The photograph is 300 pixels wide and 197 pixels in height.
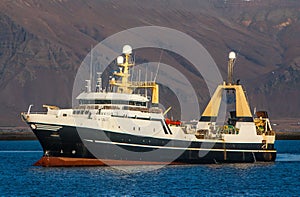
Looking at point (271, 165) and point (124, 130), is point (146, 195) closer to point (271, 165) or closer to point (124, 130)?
point (124, 130)

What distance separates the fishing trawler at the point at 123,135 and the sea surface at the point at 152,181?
3.84ft

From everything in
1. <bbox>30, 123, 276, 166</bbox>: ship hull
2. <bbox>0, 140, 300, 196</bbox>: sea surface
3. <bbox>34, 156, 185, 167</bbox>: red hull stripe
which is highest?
<bbox>30, 123, 276, 166</bbox>: ship hull

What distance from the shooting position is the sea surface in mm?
59125

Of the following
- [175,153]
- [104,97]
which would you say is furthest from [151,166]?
[104,97]

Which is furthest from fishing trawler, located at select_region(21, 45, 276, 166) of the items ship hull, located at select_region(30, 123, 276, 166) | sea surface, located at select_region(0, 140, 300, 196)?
sea surface, located at select_region(0, 140, 300, 196)

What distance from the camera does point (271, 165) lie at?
83.9m

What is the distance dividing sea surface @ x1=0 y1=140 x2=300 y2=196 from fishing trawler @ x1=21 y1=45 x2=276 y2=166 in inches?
46.0

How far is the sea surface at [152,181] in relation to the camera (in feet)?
194

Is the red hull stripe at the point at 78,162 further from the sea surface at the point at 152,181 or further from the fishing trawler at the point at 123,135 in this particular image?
the sea surface at the point at 152,181

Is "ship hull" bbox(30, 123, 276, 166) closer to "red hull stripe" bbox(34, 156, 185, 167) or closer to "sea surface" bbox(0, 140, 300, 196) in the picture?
"red hull stripe" bbox(34, 156, 185, 167)

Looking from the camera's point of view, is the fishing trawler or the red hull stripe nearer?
the fishing trawler

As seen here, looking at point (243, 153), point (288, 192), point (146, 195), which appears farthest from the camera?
point (243, 153)

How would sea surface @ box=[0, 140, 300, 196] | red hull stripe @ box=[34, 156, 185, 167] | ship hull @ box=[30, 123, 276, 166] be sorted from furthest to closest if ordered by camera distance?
red hull stripe @ box=[34, 156, 185, 167] < ship hull @ box=[30, 123, 276, 166] < sea surface @ box=[0, 140, 300, 196]

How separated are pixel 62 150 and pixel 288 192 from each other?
22403 millimetres
